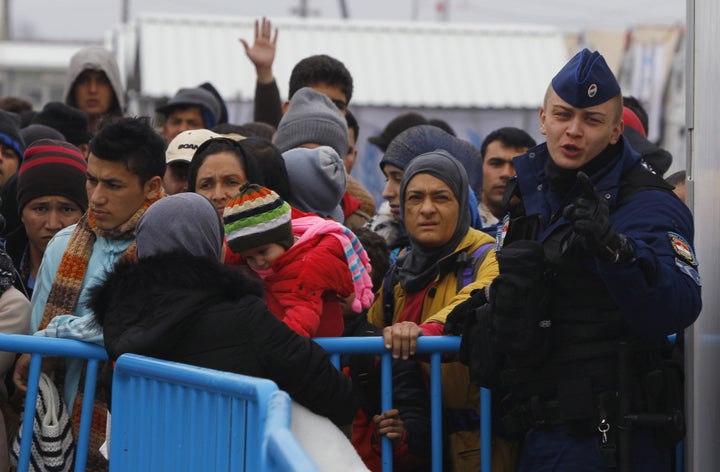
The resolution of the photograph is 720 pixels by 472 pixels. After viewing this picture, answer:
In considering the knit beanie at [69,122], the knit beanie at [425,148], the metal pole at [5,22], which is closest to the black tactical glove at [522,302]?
the knit beanie at [425,148]

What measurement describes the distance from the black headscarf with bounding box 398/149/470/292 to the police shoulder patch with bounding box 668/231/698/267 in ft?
4.24

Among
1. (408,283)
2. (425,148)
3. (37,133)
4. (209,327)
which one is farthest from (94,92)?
(209,327)

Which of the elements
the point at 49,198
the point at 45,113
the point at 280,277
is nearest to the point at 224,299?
the point at 280,277

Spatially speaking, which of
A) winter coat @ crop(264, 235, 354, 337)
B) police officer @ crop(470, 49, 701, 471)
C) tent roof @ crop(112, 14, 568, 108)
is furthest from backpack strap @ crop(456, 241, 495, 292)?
tent roof @ crop(112, 14, 568, 108)

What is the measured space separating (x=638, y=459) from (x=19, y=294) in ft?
8.44

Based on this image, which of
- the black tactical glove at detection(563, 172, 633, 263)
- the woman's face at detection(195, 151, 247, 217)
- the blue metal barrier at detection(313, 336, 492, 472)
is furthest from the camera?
the woman's face at detection(195, 151, 247, 217)

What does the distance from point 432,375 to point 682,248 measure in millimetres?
1161

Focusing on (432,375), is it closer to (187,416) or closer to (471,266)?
(471,266)

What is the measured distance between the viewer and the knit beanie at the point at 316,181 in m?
5.79

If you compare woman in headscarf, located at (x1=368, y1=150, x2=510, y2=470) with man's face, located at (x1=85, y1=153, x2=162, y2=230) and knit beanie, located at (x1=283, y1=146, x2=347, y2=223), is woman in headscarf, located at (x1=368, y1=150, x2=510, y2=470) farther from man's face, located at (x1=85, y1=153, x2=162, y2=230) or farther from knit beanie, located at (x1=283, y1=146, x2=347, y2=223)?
man's face, located at (x1=85, y1=153, x2=162, y2=230)

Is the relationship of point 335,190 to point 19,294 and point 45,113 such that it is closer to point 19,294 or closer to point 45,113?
point 19,294

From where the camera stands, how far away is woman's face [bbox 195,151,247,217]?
568 cm

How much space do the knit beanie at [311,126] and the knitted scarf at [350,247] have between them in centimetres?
157

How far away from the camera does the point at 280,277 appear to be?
4891 mm
